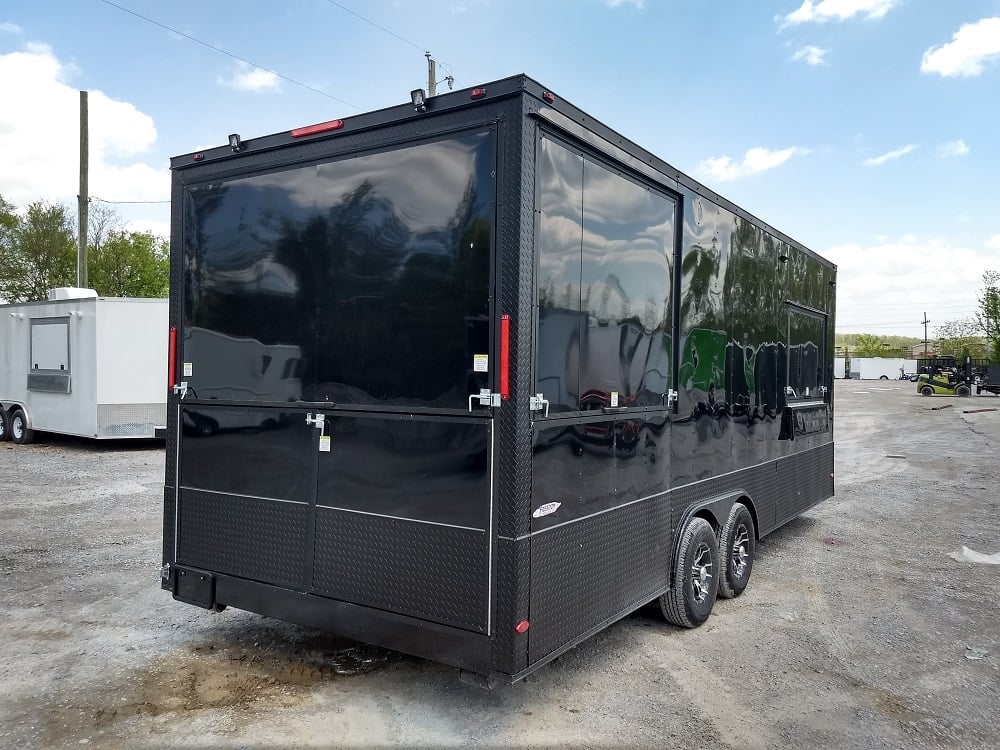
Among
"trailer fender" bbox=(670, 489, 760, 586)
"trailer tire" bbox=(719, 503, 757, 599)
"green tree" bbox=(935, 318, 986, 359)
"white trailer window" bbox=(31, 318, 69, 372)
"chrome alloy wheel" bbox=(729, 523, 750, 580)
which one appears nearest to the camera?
"trailer fender" bbox=(670, 489, 760, 586)

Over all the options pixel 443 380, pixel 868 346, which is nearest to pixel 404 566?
pixel 443 380

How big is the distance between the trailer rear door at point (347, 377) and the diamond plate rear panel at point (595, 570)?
0.28 metres

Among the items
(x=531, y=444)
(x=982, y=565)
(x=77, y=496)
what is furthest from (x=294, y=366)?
(x=77, y=496)

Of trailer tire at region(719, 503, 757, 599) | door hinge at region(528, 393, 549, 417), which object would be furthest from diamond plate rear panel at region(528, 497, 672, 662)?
trailer tire at region(719, 503, 757, 599)

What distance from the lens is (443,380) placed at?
10.8ft

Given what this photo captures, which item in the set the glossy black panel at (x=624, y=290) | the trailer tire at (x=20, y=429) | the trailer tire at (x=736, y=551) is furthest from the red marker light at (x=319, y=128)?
the trailer tire at (x=20, y=429)

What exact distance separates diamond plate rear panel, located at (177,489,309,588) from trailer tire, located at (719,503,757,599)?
287 cm

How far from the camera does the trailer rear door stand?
3252 mm

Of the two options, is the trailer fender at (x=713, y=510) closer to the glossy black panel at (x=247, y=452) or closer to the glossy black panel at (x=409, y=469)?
the glossy black panel at (x=409, y=469)

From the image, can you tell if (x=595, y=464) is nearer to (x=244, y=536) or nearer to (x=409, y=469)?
(x=409, y=469)

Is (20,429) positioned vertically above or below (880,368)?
below

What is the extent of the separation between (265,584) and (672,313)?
9.10 ft

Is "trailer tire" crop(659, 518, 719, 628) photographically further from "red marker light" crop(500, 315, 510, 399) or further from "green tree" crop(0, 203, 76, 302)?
"green tree" crop(0, 203, 76, 302)

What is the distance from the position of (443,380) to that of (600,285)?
3.21 feet
